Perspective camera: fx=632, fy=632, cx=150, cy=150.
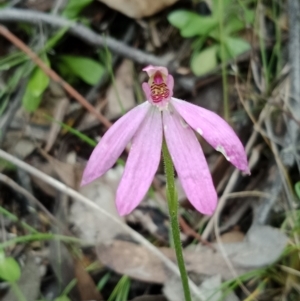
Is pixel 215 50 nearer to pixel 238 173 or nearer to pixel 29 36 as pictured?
pixel 238 173

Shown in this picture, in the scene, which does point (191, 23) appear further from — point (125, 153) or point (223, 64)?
point (125, 153)

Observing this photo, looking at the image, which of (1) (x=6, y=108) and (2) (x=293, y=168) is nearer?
(2) (x=293, y=168)

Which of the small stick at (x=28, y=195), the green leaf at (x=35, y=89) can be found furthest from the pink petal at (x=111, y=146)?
the green leaf at (x=35, y=89)

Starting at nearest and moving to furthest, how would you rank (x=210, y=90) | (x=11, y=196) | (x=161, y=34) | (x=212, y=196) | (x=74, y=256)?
(x=212, y=196), (x=74, y=256), (x=11, y=196), (x=210, y=90), (x=161, y=34)

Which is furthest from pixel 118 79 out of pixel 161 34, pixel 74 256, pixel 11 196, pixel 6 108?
pixel 74 256

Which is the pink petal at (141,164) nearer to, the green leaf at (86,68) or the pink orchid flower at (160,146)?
the pink orchid flower at (160,146)

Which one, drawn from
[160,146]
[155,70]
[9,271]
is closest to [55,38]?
[9,271]
